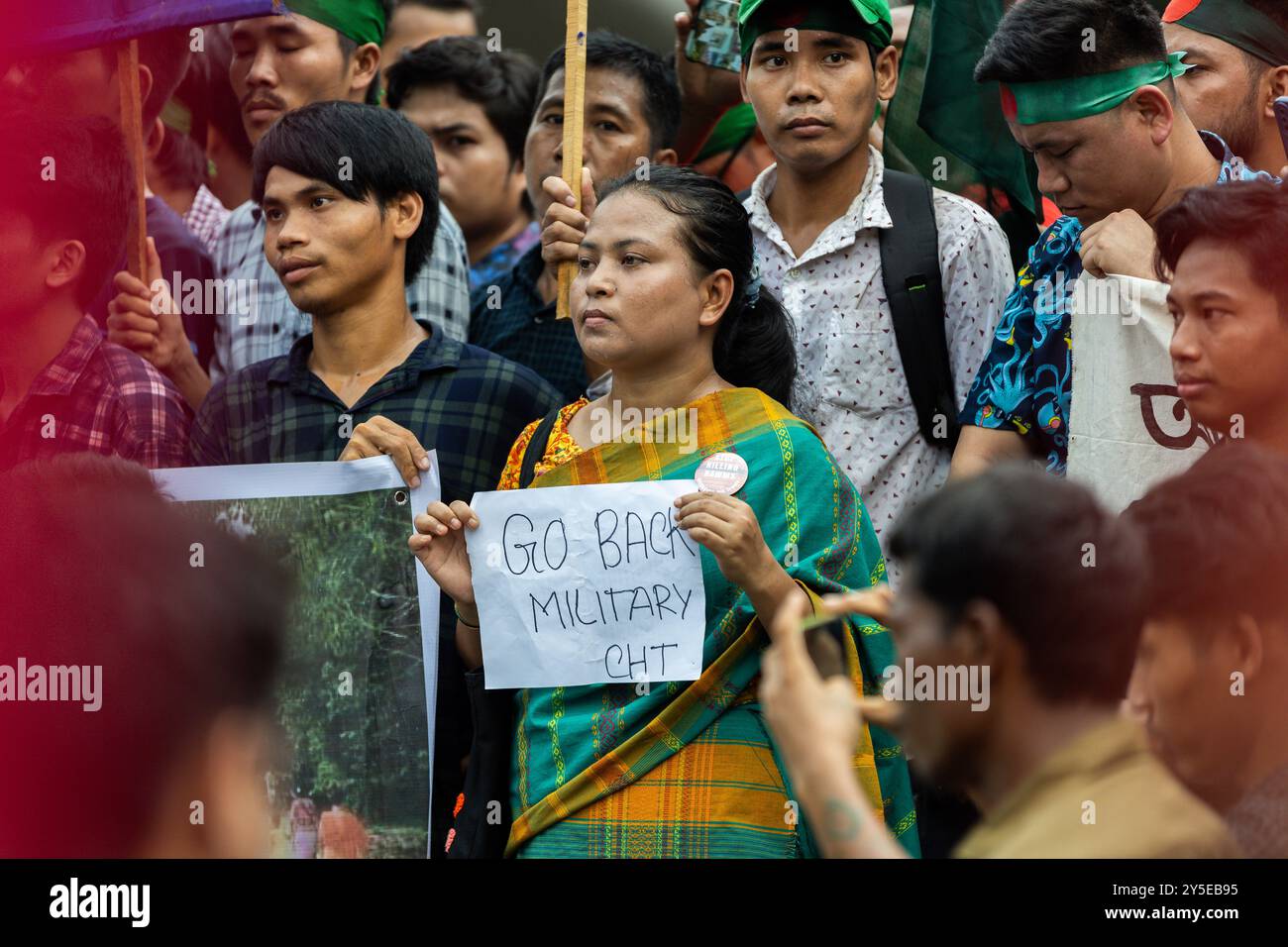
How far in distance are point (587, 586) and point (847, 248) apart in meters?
1.38

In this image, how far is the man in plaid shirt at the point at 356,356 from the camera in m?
4.54

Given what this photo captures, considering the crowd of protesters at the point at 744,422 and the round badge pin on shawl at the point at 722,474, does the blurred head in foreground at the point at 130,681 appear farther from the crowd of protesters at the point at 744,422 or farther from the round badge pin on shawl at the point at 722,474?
the round badge pin on shawl at the point at 722,474

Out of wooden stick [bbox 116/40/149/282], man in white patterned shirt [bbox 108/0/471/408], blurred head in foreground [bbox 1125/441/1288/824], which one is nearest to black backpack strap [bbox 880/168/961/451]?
man in white patterned shirt [bbox 108/0/471/408]

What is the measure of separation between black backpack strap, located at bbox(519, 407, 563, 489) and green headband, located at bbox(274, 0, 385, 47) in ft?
7.05

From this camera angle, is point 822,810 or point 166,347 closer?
point 822,810

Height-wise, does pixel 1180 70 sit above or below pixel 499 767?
above

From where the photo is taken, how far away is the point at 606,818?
387 cm

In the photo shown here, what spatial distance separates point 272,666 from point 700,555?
1.31m

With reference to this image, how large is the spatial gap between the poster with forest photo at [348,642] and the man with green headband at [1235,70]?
235cm

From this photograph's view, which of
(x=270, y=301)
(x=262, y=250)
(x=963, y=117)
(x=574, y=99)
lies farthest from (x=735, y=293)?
(x=262, y=250)

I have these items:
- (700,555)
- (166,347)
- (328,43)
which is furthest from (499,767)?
(328,43)

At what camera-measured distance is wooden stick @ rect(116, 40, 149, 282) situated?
16.4ft

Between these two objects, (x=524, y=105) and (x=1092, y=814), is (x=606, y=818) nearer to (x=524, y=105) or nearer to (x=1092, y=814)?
(x=1092, y=814)

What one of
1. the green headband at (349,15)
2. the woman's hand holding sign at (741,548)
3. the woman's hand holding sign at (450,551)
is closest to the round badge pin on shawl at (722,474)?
the woman's hand holding sign at (741,548)
